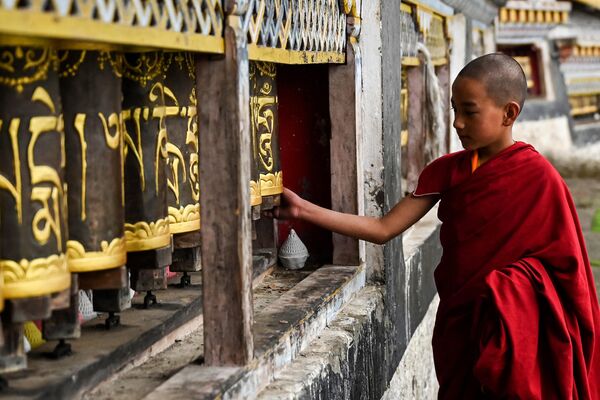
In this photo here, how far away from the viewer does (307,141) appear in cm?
382

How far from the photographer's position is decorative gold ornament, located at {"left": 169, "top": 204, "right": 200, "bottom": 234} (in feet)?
8.09

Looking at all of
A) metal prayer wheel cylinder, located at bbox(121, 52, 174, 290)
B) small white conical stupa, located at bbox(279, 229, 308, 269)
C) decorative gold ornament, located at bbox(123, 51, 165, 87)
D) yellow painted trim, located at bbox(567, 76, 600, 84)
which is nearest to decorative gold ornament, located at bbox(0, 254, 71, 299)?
metal prayer wheel cylinder, located at bbox(121, 52, 174, 290)

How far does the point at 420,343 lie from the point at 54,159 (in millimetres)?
3342

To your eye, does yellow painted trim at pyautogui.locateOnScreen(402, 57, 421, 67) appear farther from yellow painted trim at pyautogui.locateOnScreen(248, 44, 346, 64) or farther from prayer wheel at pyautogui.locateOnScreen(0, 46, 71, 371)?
prayer wheel at pyautogui.locateOnScreen(0, 46, 71, 371)

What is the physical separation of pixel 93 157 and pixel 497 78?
1316mm

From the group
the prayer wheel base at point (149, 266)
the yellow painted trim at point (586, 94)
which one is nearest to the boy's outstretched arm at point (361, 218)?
the prayer wheel base at point (149, 266)

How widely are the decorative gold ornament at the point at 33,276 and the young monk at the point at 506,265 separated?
4.34ft

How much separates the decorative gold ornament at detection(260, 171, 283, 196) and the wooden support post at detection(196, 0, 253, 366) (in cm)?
76

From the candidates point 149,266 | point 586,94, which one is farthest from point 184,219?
point 586,94

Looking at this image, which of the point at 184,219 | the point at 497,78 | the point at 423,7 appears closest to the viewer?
the point at 184,219

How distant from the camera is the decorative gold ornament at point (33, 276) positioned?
5.79ft

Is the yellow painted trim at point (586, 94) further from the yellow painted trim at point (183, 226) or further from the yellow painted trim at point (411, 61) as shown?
Result: the yellow painted trim at point (183, 226)

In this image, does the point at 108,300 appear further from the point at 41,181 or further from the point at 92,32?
the point at 92,32

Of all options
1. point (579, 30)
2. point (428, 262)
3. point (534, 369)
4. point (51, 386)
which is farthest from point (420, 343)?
point (579, 30)
